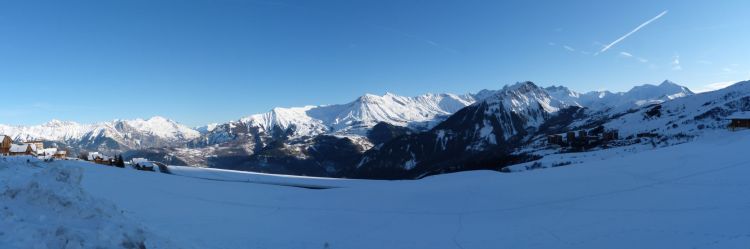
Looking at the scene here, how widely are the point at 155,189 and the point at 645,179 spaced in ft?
128

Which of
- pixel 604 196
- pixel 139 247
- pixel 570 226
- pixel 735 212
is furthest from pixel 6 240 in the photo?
pixel 604 196

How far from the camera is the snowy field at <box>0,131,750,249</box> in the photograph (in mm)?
12961

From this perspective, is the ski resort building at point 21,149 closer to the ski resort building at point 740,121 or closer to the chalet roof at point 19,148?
the chalet roof at point 19,148

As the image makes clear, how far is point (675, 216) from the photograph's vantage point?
17.6 meters

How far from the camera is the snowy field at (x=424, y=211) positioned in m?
13.0

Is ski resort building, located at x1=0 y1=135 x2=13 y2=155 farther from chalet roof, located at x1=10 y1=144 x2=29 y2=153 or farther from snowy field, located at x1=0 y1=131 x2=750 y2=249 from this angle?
snowy field, located at x1=0 y1=131 x2=750 y2=249

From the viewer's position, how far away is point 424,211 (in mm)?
26750

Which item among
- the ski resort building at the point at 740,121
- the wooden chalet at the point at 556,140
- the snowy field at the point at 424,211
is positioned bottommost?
the snowy field at the point at 424,211

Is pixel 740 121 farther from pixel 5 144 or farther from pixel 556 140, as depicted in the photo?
pixel 5 144

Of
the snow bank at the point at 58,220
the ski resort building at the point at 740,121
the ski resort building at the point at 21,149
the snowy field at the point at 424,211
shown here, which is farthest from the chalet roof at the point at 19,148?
the ski resort building at the point at 740,121

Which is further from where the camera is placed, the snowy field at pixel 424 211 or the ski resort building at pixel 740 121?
the ski resort building at pixel 740 121

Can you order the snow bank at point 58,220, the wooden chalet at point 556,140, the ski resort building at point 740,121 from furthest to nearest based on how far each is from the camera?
the wooden chalet at point 556,140 < the ski resort building at point 740,121 < the snow bank at point 58,220

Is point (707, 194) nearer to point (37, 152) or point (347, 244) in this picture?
point (347, 244)

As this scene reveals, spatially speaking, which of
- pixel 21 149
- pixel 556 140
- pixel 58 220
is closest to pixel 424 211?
pixel 58 220
